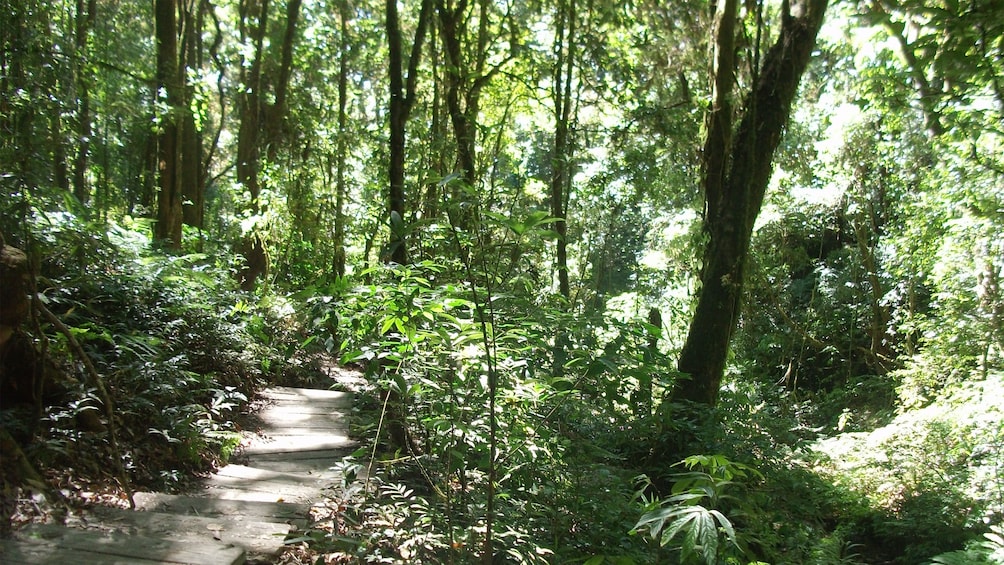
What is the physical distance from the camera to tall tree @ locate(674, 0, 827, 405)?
6180 mm

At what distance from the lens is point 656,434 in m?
5.17

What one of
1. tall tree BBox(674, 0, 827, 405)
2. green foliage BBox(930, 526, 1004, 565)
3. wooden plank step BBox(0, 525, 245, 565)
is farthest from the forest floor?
green foliage BBox(930, 526, 1004, 565)

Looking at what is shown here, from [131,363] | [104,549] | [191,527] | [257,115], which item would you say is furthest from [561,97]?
[104,549]

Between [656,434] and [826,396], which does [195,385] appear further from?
[826,396]

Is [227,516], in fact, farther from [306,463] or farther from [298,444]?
[298,444]

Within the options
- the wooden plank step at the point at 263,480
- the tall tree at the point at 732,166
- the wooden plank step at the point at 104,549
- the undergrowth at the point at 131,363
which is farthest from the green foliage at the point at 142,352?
the tall tree at the point at 732,166

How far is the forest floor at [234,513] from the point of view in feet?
A: 8.44

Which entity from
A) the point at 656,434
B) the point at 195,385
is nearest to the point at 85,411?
the point at 195,385

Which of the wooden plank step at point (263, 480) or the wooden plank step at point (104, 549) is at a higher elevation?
the wooden plank step at point (104, 549)

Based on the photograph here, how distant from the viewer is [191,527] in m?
3.04

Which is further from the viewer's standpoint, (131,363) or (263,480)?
(131,363)

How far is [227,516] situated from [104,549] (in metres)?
1.02

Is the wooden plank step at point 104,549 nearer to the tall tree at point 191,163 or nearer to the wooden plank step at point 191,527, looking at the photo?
the wooden plank step at point 191,527

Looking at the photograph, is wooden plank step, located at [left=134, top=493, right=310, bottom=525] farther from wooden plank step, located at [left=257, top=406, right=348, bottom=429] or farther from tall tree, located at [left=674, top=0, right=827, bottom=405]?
tall tree, located at [left=674, top=0, right=827, bottom=405]
